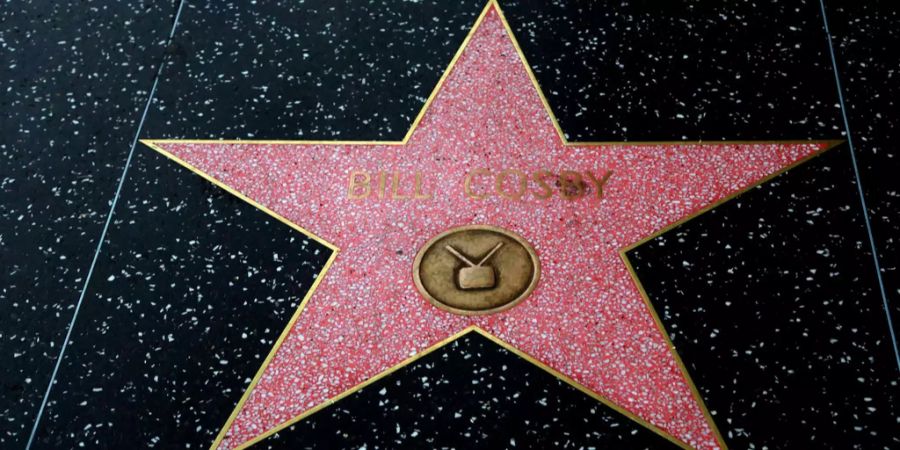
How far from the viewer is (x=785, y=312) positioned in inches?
41.2

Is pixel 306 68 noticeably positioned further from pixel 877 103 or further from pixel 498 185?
pixel 877 103

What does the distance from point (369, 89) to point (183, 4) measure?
1.89 ft

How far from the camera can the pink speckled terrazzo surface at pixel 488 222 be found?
1004mm

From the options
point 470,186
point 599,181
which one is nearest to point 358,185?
point 470,186

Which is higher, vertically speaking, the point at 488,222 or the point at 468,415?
the point at 488,222

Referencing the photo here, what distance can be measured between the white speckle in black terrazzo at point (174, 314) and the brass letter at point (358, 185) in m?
0.12

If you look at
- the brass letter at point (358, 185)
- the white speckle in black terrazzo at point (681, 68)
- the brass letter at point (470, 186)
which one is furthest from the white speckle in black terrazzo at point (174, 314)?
the white speckle in black terrazzo at point (681, 68)

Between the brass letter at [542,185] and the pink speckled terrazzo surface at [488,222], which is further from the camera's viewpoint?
the brass letter at [542,185]

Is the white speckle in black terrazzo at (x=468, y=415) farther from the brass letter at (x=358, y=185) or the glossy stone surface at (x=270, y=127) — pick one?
the brass letter at (x=358, y=185)

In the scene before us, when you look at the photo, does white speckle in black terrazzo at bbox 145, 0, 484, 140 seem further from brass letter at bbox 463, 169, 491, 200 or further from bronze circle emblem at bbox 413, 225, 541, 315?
bronze circle emblem at bbox 413, 225, 541, 315

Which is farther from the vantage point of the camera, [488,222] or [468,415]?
[488,222]

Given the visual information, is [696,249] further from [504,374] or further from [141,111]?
[141,111]

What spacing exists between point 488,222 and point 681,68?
0.58 meters

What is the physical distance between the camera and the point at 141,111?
1.35 metres
